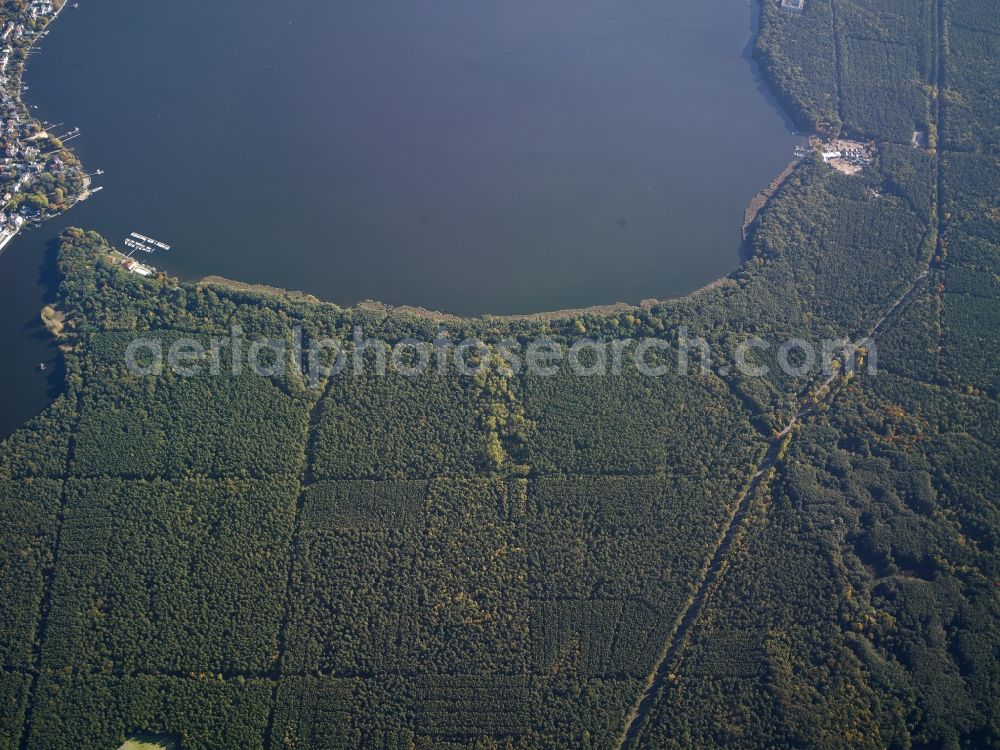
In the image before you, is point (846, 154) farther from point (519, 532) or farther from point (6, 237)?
point (6, 237)

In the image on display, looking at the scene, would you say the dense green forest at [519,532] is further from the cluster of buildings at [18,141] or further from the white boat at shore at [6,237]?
the cluster of buildings at [18,141]

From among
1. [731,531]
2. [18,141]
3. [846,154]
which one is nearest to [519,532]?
[731,531]

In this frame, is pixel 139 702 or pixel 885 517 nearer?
pixel 139 702

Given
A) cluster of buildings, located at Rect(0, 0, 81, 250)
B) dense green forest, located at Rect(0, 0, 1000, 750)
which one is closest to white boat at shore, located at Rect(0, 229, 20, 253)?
cluster of buildings, located at Rect(0, 0, 81, 250)

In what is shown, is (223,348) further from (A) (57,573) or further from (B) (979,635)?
(B) (979,635)

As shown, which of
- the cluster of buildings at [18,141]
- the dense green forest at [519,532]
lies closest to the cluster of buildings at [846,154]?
the dense green forest at [519,532]

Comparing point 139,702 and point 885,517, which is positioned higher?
point 885,517

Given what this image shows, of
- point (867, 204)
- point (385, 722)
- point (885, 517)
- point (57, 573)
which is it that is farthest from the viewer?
point (867, 204)

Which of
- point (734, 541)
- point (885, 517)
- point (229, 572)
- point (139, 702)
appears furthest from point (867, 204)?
point (139, 702)
